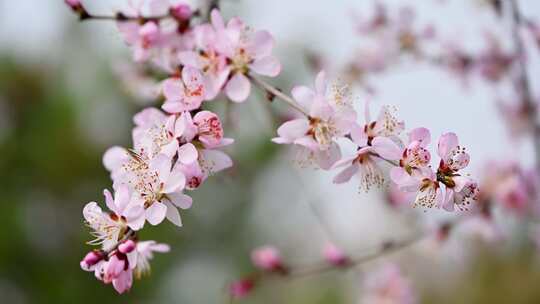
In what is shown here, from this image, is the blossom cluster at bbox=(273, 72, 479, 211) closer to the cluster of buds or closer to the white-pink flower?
the white-pink flower

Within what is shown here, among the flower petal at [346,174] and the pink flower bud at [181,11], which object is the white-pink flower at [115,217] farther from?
the pink flower bud at [181,11]

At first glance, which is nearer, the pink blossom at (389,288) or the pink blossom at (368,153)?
the pink blossom at (368,153)

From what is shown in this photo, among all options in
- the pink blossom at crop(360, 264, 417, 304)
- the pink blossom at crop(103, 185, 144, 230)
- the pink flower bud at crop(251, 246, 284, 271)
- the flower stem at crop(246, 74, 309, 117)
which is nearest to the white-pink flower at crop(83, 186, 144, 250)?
the pink blossom at crop(103, 185, 144, 230)

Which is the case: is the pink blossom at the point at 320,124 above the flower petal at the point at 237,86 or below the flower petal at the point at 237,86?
below

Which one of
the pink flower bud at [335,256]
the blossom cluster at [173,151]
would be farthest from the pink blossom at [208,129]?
the pink flower bud at [335,256]

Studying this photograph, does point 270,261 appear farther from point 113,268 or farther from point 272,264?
point 113,268

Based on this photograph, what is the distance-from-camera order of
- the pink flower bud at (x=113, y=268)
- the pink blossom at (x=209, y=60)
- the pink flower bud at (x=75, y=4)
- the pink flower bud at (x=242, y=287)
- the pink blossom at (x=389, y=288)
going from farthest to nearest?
the pink blossom at (x=389, y=288)
the pink flower bud at (x=242, y=287)
the pink flower bud at (x=75, y=4)
the pink blossom at (x=209, y=60)
the pink flower bud at (x=113, y=268)

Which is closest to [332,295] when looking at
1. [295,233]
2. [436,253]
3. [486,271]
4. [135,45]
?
[295,233]

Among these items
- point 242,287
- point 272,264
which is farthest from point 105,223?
point 272,264
